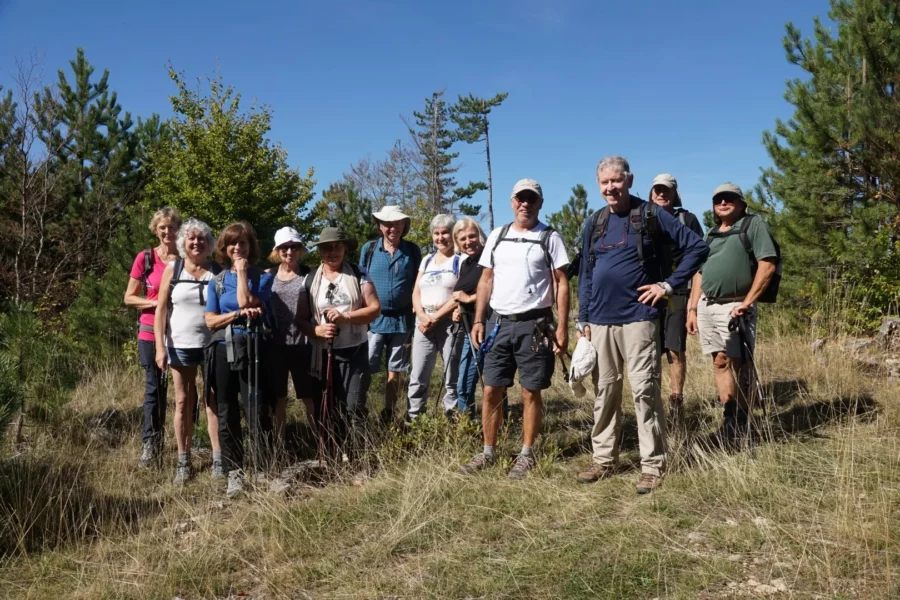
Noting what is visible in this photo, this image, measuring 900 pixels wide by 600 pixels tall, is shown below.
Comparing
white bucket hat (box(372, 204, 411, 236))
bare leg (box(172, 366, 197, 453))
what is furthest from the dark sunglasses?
bare leg (box(172, 366, 197, 453))

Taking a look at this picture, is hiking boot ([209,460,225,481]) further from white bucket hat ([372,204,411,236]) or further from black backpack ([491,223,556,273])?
black backpack ([491,223,556,273])

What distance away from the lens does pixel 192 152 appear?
1148 centimetres

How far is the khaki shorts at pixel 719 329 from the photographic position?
15.5 ft

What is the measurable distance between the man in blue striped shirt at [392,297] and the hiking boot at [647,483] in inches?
85.5

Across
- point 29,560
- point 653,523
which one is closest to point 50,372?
point 29,560

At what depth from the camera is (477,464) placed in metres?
4.43

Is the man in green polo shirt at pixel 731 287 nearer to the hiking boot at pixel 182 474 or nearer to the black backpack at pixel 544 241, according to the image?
the black backpack at pixel 544 241

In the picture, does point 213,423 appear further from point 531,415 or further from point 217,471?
point 531,415

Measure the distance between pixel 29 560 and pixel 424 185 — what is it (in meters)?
28.9

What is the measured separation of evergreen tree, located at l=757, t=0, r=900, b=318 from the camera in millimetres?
8781

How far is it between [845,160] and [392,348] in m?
7.58

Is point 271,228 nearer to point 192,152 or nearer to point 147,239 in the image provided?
point 192,152

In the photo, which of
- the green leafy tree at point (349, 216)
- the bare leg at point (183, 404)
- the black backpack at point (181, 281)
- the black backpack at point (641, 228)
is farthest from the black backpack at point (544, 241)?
the green leafy tree at point (349, 216)

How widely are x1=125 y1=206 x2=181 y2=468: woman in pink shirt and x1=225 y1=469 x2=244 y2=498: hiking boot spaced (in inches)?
38.4
